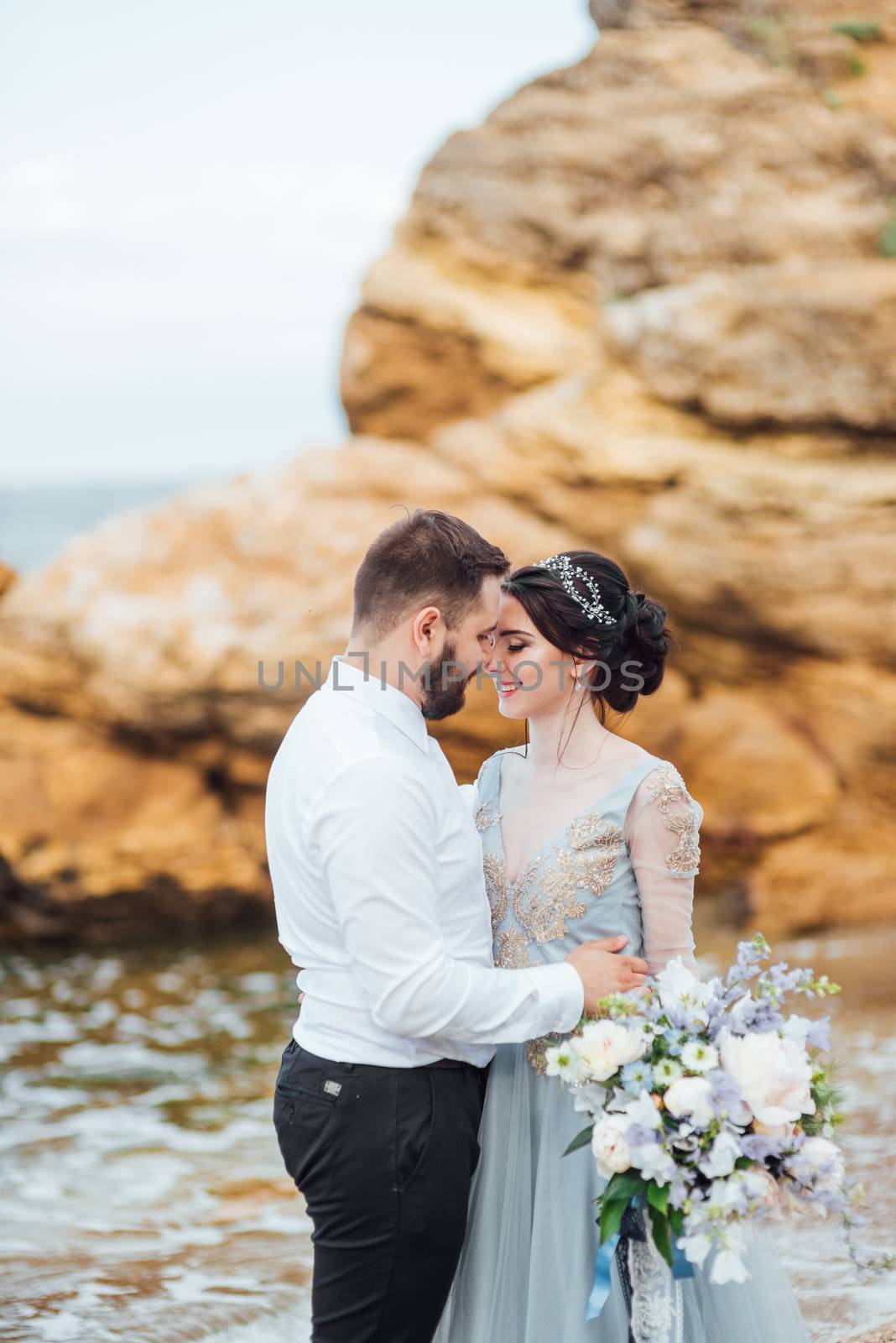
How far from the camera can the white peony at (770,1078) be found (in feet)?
7.67

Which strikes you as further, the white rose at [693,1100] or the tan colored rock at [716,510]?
the tan colored rock at [716,510]

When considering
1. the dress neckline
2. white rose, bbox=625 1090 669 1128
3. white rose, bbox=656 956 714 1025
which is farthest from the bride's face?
white rose, bbox=625 1090 669 1128

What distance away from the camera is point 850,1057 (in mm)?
6645

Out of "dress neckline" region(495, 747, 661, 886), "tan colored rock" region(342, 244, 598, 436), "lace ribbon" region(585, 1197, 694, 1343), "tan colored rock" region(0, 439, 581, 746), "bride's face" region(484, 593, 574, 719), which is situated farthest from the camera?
"tan colored rock" region(342, 244, 598, 436)

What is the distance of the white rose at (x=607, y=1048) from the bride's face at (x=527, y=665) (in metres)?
0.92

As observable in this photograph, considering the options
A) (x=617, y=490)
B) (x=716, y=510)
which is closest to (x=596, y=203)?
(x=617, y=490)

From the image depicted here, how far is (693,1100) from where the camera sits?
7.62ft

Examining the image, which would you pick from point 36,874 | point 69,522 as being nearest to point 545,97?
point 36,874

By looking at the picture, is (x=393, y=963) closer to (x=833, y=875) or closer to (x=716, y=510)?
(x=716, y=510)

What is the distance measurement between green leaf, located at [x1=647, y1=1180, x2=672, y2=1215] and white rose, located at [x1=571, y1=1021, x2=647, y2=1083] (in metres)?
0.22

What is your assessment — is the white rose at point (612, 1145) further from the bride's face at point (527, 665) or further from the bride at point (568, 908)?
the bride's face at point (527, 665)

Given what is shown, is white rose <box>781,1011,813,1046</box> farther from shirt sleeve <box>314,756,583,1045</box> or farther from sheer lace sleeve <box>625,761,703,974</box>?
shirt sleeve <box>314,756,583,1045</box>

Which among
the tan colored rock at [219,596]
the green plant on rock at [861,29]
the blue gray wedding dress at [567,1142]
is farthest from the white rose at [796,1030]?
the green plant on rock at [861,29]

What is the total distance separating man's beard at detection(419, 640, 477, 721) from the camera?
8.43 feet
